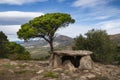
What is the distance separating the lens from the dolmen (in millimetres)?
41125

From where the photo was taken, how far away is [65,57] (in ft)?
145

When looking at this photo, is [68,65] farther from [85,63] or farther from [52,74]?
[52,74]

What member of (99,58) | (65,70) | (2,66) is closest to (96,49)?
(99,58)

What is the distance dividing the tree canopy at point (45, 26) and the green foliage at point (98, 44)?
11995 millimetres

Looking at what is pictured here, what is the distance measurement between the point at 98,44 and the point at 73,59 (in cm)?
978

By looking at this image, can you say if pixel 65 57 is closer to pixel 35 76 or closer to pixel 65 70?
pixel 65 70

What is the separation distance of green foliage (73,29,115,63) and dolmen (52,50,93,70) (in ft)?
29.2

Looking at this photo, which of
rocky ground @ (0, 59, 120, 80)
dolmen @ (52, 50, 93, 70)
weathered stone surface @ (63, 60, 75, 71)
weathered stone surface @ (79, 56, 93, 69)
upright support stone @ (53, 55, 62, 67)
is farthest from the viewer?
upright support stone @ (53, 55, 62, 67)

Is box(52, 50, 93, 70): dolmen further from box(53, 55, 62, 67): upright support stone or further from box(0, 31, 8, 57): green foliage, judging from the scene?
box(0, 31, 8, 57): green foliage

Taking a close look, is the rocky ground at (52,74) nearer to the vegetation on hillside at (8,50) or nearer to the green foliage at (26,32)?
the vegetation on hillside at (8,50)

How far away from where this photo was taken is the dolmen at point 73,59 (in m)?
41.1

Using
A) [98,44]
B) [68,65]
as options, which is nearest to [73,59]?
[68,65]

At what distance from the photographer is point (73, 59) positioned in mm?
44531

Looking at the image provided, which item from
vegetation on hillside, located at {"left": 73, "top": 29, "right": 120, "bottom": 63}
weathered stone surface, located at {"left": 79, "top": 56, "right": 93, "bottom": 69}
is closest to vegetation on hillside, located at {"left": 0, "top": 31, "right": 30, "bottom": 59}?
vegetation on hillside, located at {"left": 73, "top": 29, "right": 120, "bottom": 63}
